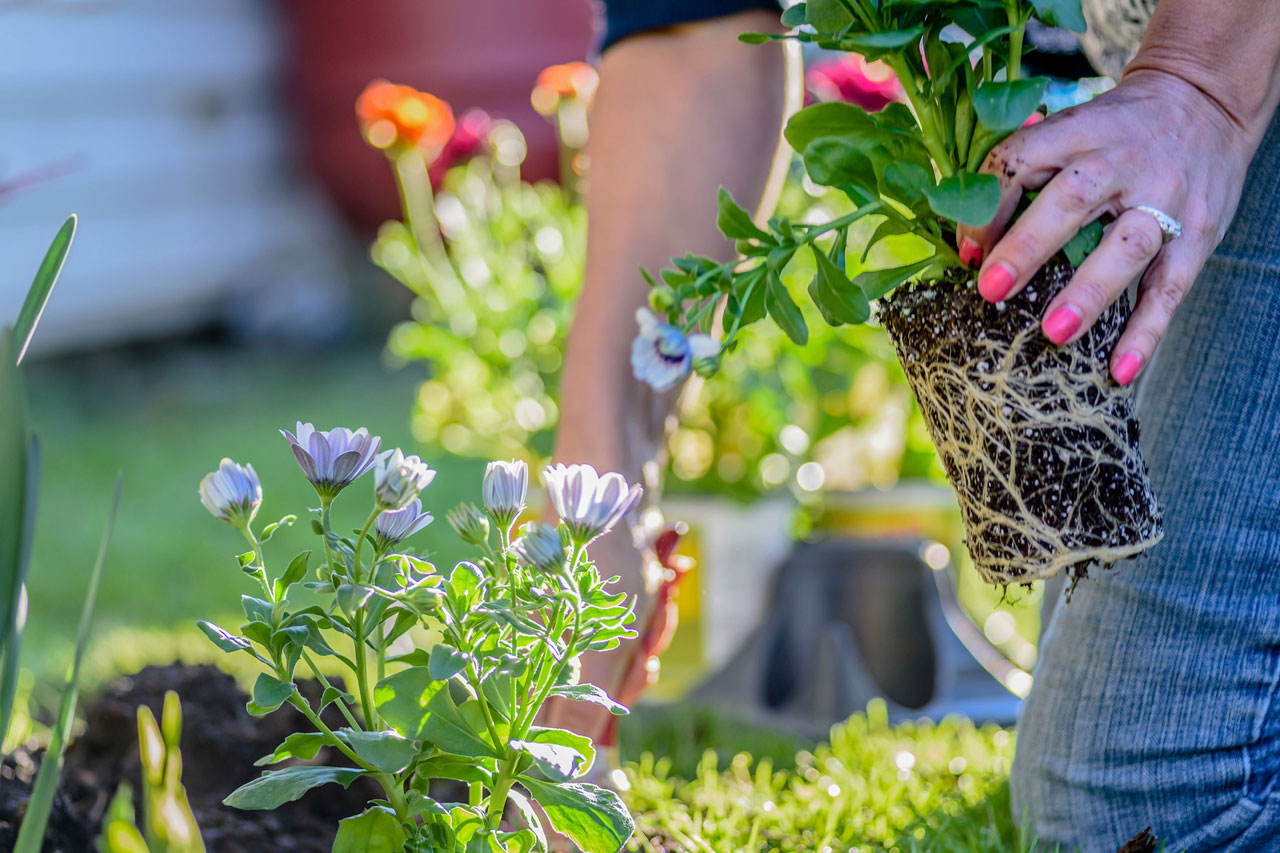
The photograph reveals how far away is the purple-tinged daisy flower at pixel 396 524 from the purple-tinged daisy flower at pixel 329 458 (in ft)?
0.10

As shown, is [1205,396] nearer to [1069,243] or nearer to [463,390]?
[1069,243]

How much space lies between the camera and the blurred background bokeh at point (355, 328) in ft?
5.58

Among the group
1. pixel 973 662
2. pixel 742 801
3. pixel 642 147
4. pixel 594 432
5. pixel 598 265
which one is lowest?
pixel 973 662

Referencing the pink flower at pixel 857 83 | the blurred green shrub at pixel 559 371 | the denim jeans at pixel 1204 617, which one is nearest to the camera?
the denim jeans at pixel 1204 617

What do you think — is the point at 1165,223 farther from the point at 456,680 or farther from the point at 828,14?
the point at 456,680

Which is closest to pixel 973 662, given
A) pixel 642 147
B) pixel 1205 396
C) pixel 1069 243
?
pixel 1205 396

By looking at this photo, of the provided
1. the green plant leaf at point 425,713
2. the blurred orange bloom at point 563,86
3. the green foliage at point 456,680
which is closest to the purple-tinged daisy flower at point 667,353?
the green foliage at point 456,680

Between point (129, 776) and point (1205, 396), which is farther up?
point (1205, 396)

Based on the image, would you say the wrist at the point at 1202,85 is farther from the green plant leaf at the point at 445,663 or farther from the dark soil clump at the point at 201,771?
the dark soil clump at the point at 201,771

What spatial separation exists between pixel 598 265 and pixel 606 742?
0.43 m

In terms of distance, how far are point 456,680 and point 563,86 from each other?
49.6 inches

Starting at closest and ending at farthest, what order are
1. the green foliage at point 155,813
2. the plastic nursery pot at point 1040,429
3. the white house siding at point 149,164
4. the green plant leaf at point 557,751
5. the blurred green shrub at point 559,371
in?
the green foliage at point 155,813 → the green plant leaf at point 557,751 → the plastic nursery pot at point 1040,429 → the blurred green shrub at point 559,371 → the white house siding at point 149,164

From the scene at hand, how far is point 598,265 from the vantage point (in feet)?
3.53

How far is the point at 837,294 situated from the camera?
743mm
